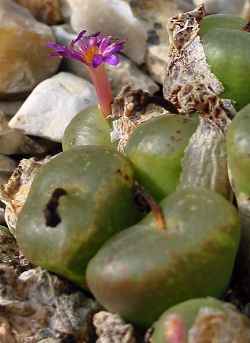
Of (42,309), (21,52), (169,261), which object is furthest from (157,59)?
(169,261)

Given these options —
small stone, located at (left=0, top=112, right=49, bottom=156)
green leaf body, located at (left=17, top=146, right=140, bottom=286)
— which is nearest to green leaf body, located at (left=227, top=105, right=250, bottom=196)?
green leaf body, located at (left=17, top=146, right=140, bottom=286)

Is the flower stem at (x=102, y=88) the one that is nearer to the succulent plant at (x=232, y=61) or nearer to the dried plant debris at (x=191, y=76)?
the dried plant debris at (x=191, y=76)

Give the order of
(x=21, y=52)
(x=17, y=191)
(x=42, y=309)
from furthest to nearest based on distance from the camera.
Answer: (x=21, y=52) < (x=17, y=191) < (x=42, y=309)

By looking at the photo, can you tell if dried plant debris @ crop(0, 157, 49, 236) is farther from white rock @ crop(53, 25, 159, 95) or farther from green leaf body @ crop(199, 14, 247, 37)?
white rock @ crop(53, 25, 159, 95)

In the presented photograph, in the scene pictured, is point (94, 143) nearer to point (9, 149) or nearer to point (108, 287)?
point (108, 287)

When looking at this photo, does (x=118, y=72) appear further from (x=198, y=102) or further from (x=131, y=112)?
(x=198, y=102)

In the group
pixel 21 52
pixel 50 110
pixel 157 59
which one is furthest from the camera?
pixel 157 59
